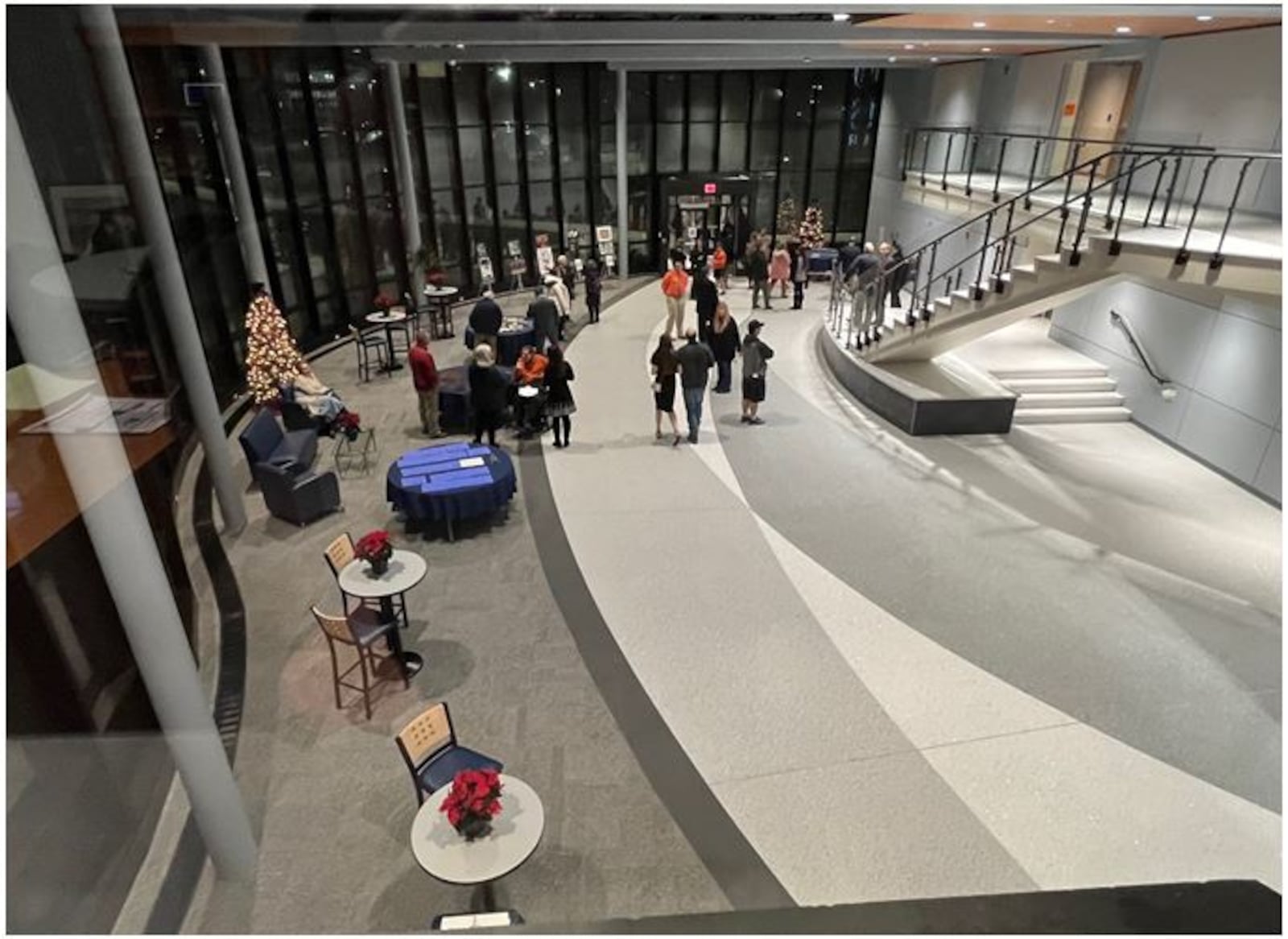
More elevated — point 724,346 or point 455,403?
point 724,346

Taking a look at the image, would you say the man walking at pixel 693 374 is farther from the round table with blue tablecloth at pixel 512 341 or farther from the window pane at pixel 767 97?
the window pane at pixel 767 97

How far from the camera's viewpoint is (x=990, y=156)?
15.9 meters

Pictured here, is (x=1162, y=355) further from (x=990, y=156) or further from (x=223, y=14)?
(x=223, y=14)

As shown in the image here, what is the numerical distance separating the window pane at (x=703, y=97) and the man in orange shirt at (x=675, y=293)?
730 centimetres

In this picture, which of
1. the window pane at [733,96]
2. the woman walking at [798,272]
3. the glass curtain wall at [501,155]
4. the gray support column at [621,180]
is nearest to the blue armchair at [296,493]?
the glass curtain wall at [501,155]

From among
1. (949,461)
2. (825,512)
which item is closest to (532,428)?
(825,512)

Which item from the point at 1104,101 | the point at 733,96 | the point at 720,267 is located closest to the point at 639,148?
the point at 733,96

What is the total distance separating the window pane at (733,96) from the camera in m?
18.6

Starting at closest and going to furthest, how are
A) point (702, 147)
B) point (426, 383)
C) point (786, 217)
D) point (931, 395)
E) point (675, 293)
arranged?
1. point (426, 383)
2. point (931, 395)
3. point (675, 293)
4. point (702, 147)
5. point (786, 217)

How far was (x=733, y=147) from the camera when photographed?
63.4 feet

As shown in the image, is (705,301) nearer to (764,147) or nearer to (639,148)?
(639,148)

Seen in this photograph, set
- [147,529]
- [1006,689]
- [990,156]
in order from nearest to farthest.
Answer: [147,529], [1006,689], [990,156]

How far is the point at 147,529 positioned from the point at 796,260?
1475 cm

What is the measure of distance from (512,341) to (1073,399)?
825 cm
